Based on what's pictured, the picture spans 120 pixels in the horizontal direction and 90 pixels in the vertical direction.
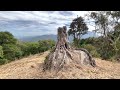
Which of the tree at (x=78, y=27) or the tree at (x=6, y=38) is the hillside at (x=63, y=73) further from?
the tree at (x=6, y=38)

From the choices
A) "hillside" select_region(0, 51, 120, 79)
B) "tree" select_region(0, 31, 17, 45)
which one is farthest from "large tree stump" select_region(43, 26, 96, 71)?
"tree" select_region(0, 31, 17, 45)

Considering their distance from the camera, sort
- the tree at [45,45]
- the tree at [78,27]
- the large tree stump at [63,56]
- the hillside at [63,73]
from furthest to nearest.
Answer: the tree at [45,45]
the tree at [78,27]
the large tree stump at [63,56]
the hillside at [63,73]

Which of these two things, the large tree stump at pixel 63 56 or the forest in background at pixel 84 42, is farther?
the forest in background at pixel 84 42

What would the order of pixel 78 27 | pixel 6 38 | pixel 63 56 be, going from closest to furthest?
pixel 63 56
pixel 78 27
pixel 6 38

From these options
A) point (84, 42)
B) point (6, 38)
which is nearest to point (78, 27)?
point (84, 42)

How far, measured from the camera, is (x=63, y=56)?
685cm

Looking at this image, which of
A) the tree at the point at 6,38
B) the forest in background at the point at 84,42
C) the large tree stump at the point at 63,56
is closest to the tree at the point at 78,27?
the forest in background at the point at 84,42

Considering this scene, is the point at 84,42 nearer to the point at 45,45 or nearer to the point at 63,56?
the point at 45,45

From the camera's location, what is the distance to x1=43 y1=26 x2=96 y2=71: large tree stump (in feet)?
22.2

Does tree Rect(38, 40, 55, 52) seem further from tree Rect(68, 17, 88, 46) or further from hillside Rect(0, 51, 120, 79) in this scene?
hillside Rect(0, 51, 120, 79)

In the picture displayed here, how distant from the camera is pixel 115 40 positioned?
1122cm

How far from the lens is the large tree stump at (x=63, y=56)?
266 inches
